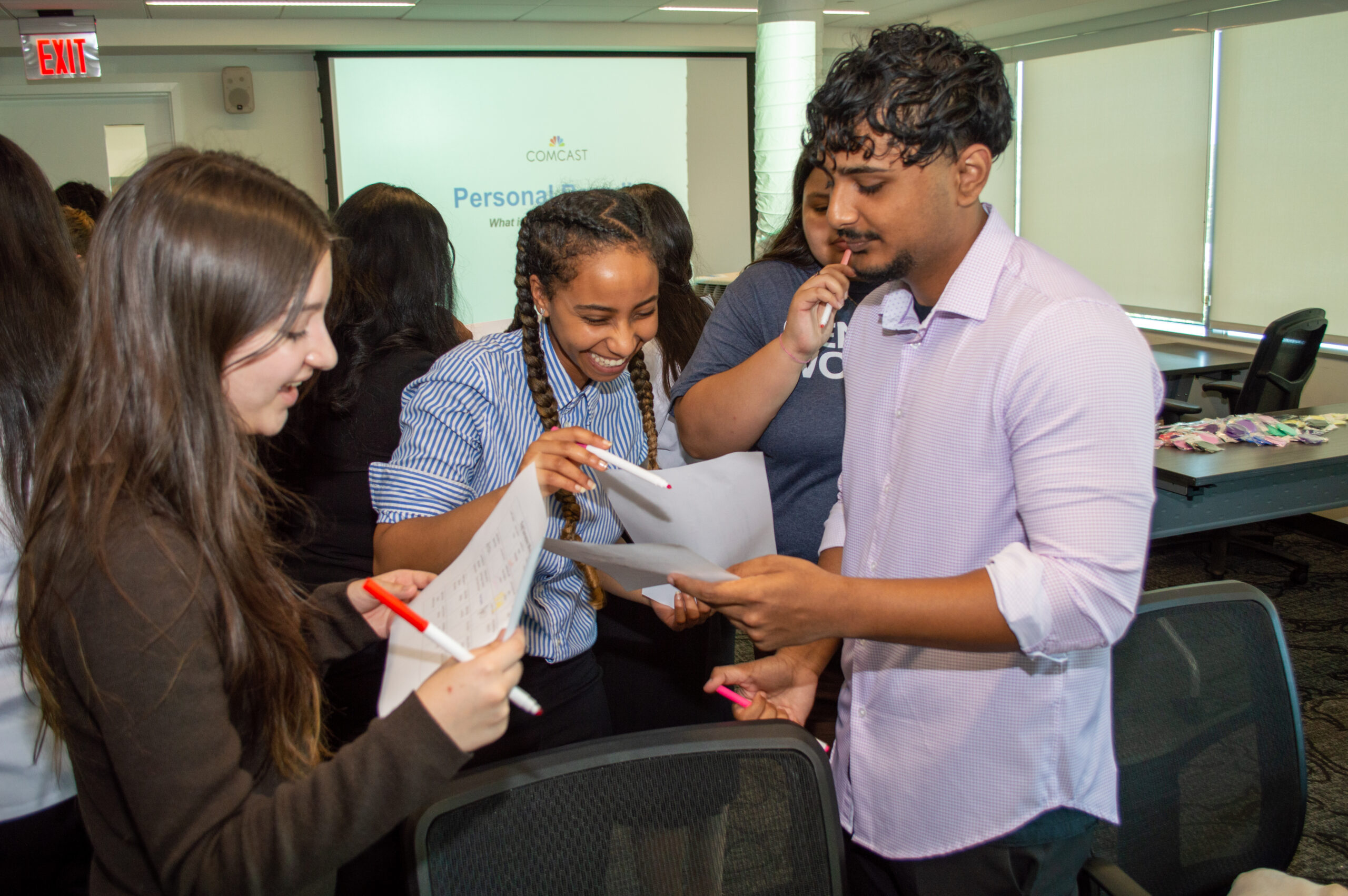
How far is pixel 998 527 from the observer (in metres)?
1.02

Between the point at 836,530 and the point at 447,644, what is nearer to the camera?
the point at 447,644

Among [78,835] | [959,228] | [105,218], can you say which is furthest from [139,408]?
[959,228]

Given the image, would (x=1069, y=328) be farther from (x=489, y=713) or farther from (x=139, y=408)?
(x=139, y=408)

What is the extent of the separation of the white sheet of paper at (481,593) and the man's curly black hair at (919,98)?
0.54 m

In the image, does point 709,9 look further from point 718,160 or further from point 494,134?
point 494,134

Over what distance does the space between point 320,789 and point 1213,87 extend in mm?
6340

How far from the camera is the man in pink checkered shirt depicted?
899 millimetres

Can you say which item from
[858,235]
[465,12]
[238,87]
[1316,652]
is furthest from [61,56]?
[1316,652]

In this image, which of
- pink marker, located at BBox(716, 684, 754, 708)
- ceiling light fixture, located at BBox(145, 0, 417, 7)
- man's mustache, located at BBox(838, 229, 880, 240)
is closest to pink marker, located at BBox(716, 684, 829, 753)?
pink marker, located at BBox(716, 684, 754, 708)

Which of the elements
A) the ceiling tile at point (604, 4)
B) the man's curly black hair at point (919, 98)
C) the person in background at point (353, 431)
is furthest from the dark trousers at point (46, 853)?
the ceiling tile at point (604, 4)

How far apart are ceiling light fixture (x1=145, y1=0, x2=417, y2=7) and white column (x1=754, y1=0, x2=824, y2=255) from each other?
233cm

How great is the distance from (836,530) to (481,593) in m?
0.63

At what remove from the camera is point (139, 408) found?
31.9 inches

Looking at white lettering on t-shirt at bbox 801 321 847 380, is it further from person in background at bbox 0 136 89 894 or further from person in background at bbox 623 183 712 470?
person in background at bbox 0 136 89 894
